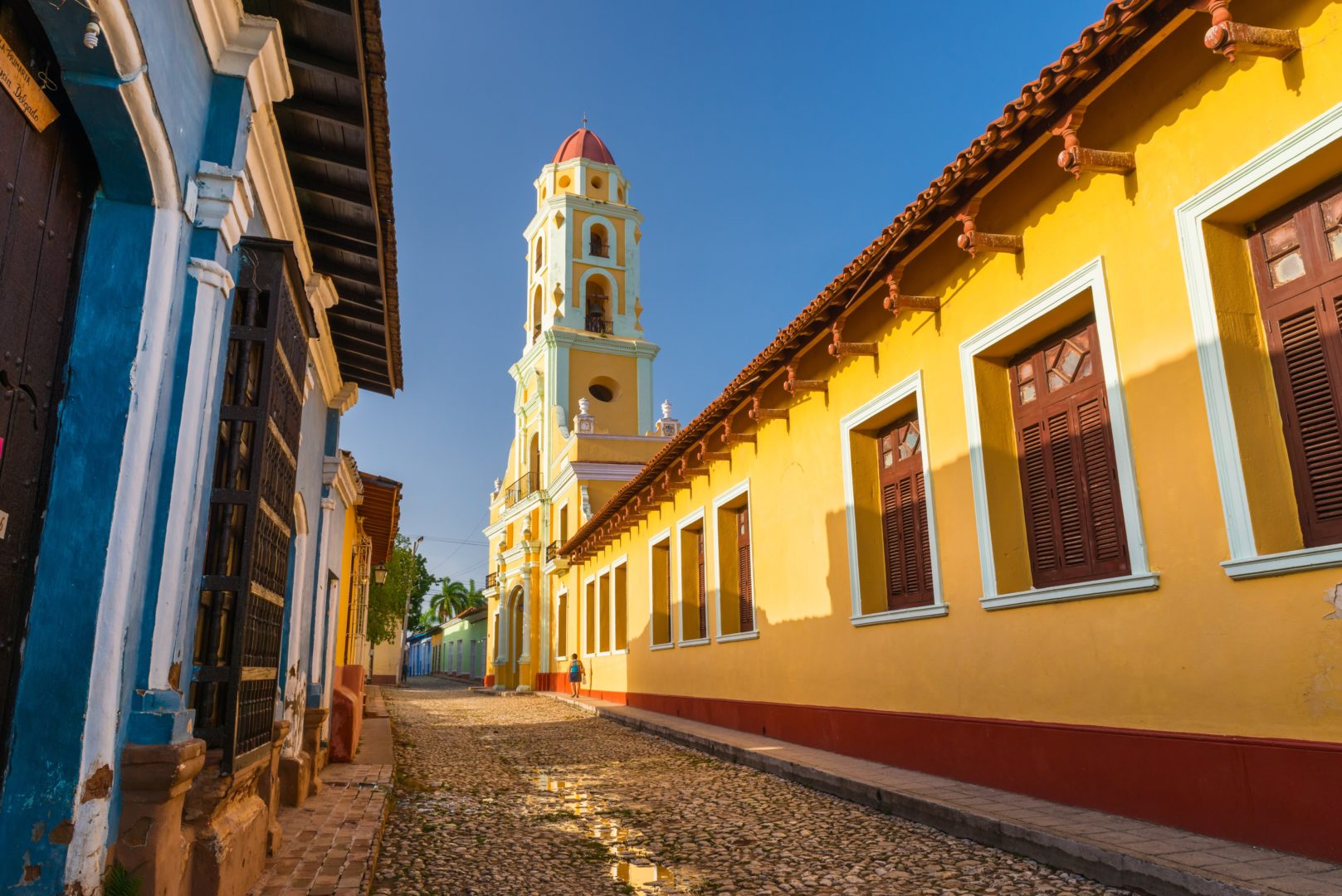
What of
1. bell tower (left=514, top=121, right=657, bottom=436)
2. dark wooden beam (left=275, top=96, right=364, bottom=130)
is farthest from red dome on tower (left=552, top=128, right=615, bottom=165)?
dark wooden beam (left=275, top=96, right=364, bottom=130)

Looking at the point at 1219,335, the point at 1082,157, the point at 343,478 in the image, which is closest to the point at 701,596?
the point at 343,478

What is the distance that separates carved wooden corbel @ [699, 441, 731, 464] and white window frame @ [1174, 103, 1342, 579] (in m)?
7.81

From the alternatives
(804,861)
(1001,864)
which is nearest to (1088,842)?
(1001,864)

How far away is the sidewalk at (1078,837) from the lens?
3.83 meters

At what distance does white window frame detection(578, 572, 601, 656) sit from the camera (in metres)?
21.6

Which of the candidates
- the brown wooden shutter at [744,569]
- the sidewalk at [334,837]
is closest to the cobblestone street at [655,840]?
the sidewalk at [334,837]

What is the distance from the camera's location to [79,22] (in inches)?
109

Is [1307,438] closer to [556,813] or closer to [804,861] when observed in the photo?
[804,861]

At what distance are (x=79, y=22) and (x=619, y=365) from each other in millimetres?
26396

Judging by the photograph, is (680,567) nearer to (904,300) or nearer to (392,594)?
(904,300)

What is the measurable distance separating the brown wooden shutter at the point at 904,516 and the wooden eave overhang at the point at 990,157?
4.22 feet

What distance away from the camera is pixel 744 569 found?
12484mm

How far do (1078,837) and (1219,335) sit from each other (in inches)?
107

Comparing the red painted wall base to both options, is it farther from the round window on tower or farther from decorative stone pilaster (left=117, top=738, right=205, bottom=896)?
the round window on tower
